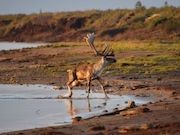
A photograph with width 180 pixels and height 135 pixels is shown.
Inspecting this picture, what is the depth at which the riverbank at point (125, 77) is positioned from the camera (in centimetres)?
1402

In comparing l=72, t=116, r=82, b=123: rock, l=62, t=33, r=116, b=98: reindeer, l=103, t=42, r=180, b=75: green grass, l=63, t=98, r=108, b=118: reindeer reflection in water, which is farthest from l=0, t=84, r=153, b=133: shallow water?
l=103, t=42, r=180, b=75: green grass

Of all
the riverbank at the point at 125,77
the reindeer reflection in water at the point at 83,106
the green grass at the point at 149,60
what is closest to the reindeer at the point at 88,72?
the riverbank at the point at 125,77

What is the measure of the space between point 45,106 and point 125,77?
805 cm

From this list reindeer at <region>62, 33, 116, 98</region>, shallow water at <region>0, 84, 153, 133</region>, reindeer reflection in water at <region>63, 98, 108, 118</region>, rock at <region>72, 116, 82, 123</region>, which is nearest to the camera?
rock at <region>72, 116, 82, 123</region>

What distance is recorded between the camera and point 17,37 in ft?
245

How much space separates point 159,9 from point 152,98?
44234mm

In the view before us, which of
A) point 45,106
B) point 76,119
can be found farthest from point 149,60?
point 76,119

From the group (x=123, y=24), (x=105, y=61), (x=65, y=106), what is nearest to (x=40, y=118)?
(x=65, y=106)

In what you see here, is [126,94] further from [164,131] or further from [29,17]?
[29,17]

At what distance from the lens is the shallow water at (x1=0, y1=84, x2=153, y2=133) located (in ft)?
54.7

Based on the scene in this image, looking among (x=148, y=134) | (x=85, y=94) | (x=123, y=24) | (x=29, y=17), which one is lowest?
(x=148, y=134)

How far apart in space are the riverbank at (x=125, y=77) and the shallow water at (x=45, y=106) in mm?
1162

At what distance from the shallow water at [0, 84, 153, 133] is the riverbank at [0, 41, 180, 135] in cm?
116

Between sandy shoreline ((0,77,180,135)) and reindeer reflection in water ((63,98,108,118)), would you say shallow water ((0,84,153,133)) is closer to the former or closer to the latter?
reindeer reflection in water ((63,98,108,118))
